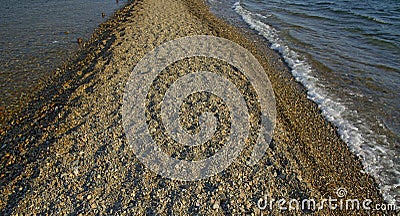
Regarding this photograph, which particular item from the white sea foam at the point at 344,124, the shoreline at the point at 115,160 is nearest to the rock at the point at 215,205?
the shoreline at the point at 115,160

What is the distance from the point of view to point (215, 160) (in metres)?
6.71

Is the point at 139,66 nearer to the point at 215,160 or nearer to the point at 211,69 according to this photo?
the point at 211,69

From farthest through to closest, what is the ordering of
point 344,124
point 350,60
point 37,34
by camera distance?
point 37,34
point 350,60
point 344,124

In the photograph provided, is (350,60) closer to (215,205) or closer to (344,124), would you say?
(344,124)

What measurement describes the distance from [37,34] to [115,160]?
13763 millimetres

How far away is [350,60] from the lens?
12.7m

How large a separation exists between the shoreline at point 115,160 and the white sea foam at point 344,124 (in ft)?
0.85

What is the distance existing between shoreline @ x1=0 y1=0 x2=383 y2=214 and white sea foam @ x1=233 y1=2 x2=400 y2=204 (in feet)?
0.85

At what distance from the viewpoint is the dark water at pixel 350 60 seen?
8.20m

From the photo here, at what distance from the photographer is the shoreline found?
5.98 metres

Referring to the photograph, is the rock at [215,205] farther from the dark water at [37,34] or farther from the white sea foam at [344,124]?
the dark water at [37,34]

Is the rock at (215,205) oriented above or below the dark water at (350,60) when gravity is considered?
below

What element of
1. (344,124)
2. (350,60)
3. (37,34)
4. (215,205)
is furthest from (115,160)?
(37,34)

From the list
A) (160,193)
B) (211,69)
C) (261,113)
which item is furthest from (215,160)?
(211,69)
